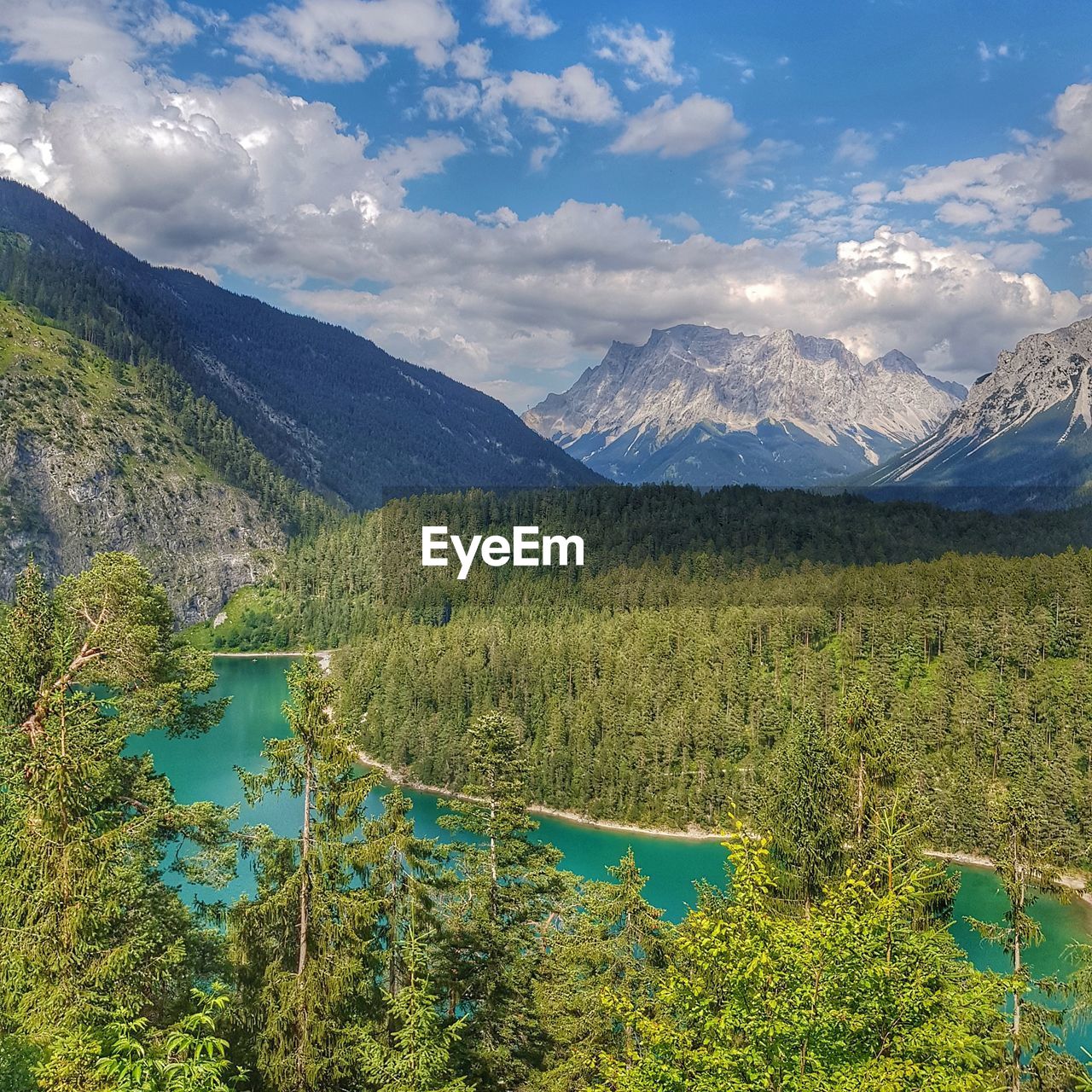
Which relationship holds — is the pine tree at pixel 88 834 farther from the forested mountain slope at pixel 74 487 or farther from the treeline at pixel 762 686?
the forested mountain slope at pixel 74 487

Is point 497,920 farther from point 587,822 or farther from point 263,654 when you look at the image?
point 263,654

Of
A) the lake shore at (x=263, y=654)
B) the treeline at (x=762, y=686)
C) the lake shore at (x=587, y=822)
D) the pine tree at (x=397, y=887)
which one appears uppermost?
the pine tree at (x=397, y=887)

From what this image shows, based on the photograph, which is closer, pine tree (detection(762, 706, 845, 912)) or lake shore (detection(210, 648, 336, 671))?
pine tree (detection(762, 706, 845, 912))

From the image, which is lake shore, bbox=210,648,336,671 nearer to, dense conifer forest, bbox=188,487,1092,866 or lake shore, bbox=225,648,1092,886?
dense conifer forest, bbox=188,487,1092,866

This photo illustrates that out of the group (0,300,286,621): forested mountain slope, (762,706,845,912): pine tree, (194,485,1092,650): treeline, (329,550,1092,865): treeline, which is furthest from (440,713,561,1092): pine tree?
(0,300,286,621): forested mountain slope

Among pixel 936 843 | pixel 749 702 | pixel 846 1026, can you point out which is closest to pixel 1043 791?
pixel 936 843

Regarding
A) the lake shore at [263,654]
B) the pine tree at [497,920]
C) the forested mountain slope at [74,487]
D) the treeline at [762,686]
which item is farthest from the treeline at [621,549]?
the pine tree at [497,920]

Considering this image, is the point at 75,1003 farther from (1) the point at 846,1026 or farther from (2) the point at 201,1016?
(1) the point at 846,1026
